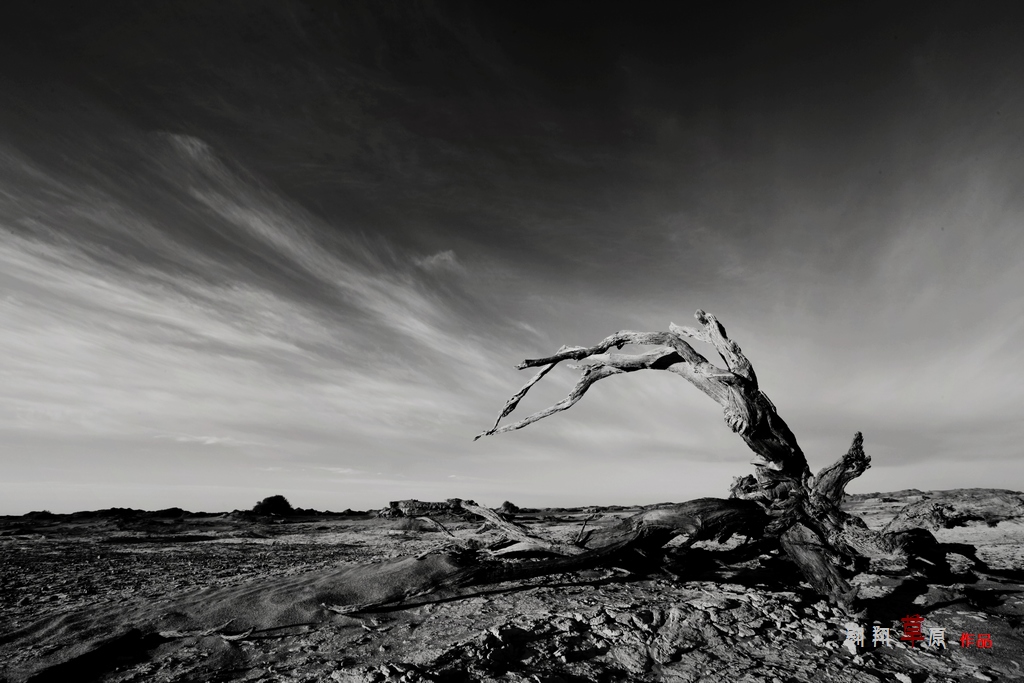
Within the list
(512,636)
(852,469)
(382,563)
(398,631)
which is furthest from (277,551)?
(852,469)

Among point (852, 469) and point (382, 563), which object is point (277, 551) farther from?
point (852, 469)

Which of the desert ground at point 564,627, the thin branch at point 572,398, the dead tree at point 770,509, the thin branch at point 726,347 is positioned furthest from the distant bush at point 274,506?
the thin branch at point 726,347

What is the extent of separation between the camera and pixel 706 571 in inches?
271

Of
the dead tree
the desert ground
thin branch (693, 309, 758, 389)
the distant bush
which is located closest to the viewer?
the desert ground

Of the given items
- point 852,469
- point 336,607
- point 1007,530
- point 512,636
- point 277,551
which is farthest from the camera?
point 1007,530

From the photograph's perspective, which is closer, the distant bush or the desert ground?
the desert ground

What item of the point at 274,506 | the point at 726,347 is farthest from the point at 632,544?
the point at 274,506

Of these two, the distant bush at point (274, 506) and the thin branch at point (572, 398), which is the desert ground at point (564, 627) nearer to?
Answer: the thin branch at point (572, 398)

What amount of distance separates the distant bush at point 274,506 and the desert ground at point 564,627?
9.92 m

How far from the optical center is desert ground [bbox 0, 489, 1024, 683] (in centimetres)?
374

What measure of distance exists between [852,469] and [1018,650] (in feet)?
8.78

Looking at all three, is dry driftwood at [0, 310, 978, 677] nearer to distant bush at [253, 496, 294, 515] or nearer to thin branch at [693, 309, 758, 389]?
thin branch at [693, 309, 758, 389]

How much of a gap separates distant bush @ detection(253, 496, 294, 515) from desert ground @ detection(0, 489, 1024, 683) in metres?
9.92

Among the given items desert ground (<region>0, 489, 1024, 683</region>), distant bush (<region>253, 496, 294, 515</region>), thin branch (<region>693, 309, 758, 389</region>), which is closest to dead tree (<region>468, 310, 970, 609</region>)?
thin branch (<region>693, 309, 758, 389</region>)
